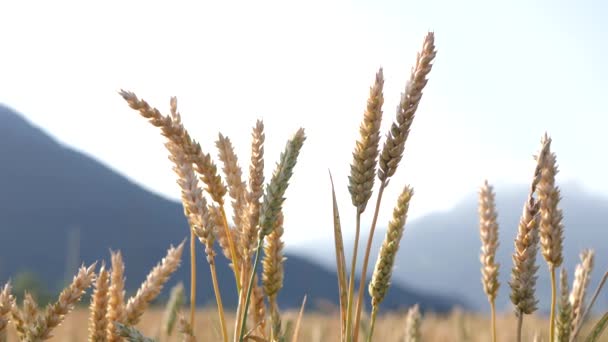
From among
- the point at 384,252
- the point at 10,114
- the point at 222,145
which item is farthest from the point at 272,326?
the point at 10,114

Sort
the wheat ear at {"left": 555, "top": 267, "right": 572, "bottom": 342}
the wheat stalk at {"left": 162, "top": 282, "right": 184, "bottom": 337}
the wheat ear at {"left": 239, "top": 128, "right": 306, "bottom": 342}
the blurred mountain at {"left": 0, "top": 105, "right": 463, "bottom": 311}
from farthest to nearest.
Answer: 1. the blurred mountain at {"left": 0, "top": 105, "right": 463, "bottom": 311}
2. the wheat stalk at {"left": 162, "top": 282, "right": 184, "bottom": 337}
3. the wheat ear at {"left": 555, "top": 267, "right": 572, "bottom": 342}
4. the wheat ear at {"left": 239, "top": 128, "right": 306, "bottom": 342}

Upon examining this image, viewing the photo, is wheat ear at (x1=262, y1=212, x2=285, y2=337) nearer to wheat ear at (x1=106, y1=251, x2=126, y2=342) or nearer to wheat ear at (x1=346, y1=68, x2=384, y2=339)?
wheat ear at (x1=346, y1=68, x2=384, y2=339)

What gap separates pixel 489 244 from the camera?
2070mm

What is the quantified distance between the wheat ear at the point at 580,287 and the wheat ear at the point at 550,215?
245 millimetres

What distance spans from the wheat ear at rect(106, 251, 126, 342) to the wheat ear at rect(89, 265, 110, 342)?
1 centimetres

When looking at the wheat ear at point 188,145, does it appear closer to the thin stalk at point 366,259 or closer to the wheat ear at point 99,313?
the thin stalk at point 366,259

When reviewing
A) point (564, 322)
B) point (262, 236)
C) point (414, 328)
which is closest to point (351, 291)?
point (262, 236)

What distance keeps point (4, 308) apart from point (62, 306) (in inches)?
5.0

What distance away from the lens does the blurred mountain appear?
93625 mm

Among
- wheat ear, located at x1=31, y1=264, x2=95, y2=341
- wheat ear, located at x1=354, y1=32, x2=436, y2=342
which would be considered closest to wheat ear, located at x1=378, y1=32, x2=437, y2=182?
wheat ear, located at x1=354, y1=32, x2=436, y2=342

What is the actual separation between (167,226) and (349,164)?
364ft

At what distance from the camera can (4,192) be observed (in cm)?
9106

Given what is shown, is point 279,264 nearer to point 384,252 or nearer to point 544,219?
point 384,252

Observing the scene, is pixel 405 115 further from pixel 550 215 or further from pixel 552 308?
pixel 552 308
